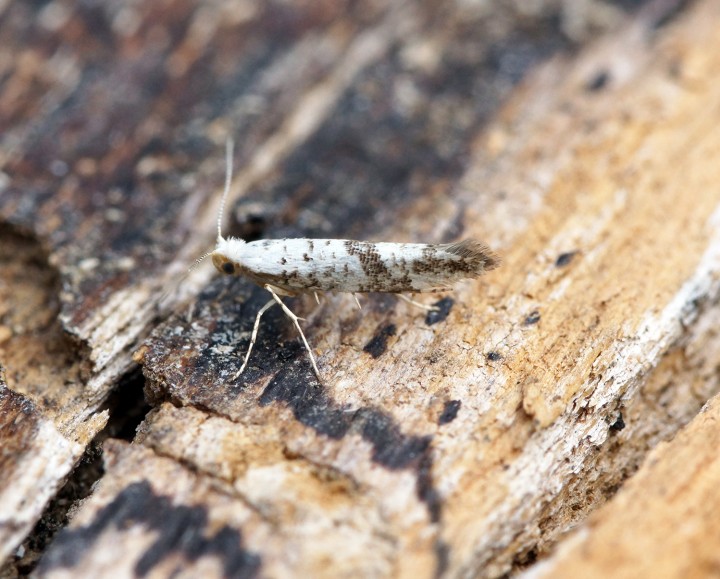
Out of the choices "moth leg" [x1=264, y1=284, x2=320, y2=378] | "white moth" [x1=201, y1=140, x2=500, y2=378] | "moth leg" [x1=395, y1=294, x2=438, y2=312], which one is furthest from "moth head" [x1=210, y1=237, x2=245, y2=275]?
"moth leg" [x1=395, y1=294, x2=438, y2=312]

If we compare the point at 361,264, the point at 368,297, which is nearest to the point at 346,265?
the point at 361,264

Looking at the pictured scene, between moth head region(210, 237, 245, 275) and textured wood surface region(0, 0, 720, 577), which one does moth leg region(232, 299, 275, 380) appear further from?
moth head region(210, 237, 245, 275)

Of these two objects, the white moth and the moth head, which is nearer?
the white moth

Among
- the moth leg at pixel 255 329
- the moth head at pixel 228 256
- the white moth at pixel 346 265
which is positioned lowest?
the moth leg at pixel 255 329

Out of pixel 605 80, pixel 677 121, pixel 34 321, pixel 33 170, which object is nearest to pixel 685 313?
pixel 677 121

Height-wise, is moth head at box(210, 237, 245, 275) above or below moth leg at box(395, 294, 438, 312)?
below

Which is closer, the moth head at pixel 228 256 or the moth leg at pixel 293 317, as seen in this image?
the moth leg at pixel 293 317

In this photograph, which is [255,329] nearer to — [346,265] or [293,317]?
[293,317]

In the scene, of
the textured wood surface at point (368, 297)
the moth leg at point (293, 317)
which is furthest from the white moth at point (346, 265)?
the textured wood surface at point (368, 297)

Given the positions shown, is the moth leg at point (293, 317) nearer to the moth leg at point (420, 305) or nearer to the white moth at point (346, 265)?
the white moth at point (346, 265)
